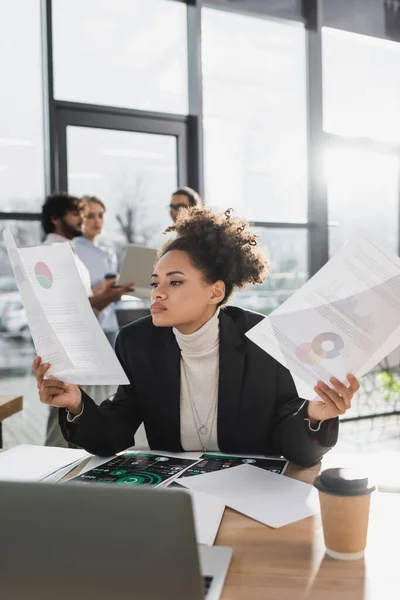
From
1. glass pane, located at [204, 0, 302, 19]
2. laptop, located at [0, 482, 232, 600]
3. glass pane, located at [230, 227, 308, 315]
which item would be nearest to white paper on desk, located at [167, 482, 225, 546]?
laptop, located at [0, 482, 232, 600]

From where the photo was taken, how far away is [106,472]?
1.22m

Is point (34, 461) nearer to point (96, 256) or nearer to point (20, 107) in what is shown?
point (96, 256)

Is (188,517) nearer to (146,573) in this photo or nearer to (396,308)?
(146,573)

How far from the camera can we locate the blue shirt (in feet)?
10.8

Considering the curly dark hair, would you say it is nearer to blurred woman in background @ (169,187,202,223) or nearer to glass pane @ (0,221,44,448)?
blurred woman in background @ (169,187,202,223)

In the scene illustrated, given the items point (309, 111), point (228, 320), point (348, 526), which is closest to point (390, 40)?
point (309, 111)

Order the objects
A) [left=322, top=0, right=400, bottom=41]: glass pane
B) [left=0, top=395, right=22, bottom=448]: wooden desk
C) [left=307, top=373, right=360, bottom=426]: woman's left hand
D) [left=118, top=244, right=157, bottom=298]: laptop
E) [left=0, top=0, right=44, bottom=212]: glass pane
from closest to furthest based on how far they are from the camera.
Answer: [left=307, top=373, right=360, bottom=426]: woman's left hand < [left=0, top=395, right=22, bottom=448]: wooden desk < [left=118, top=244, right=157, bottom=298]: laptop < [left=0, top=0, right=44, bottom=212]: glass pane < [left=322, top=0, right=400, bottom=41]: glass pane

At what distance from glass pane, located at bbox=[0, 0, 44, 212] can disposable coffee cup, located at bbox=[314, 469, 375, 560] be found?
3.07 m

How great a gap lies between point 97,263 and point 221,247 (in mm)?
1822

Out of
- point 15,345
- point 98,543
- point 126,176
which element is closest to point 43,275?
point 98,543

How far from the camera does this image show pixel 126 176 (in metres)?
3.96

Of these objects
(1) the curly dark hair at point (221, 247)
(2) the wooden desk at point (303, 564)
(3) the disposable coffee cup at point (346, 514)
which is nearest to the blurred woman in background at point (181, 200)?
(1) the curly dark hair at point (221, 247)

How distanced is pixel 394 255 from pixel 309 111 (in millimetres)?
3915

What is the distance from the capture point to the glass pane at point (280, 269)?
441 centimetres
